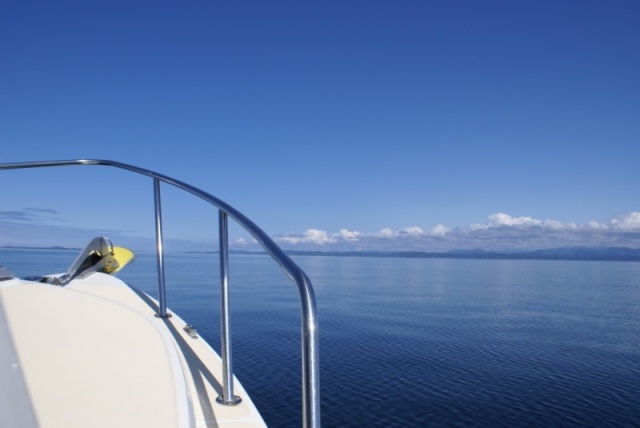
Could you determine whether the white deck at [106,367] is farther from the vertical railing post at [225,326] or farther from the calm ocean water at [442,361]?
the calm ocean water at [442,361]

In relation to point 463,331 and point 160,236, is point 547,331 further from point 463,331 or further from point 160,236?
point 160,236

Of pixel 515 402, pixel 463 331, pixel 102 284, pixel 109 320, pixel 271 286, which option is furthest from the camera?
pixel 271 286

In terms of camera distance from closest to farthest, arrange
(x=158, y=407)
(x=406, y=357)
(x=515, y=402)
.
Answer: (x=158, y=407)
(x=515, y=402)
(x=406, y=357)

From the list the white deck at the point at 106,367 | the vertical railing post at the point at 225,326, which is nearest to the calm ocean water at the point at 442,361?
the white deck at the point at 106,367

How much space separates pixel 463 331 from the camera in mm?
21922

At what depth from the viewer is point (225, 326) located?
174 centimetres

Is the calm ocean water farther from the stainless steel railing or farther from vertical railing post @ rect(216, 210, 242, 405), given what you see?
vertical railing post @ rect(216, 210, 242, 405)

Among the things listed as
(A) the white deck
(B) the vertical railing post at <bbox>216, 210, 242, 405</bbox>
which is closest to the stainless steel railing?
(B) the vertical railing post at <bbox>216, 210, 242, 405</bbox>

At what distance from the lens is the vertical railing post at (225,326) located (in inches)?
65.2

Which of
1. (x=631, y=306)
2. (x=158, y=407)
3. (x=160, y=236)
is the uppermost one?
(x=160, y=236)

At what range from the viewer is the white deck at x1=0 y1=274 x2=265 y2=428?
1.24 meters

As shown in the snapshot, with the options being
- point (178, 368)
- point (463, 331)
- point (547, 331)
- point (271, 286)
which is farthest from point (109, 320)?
point (271, 286)

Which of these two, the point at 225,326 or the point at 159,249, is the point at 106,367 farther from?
the point at 159,249

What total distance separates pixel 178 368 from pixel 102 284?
7.76ft
